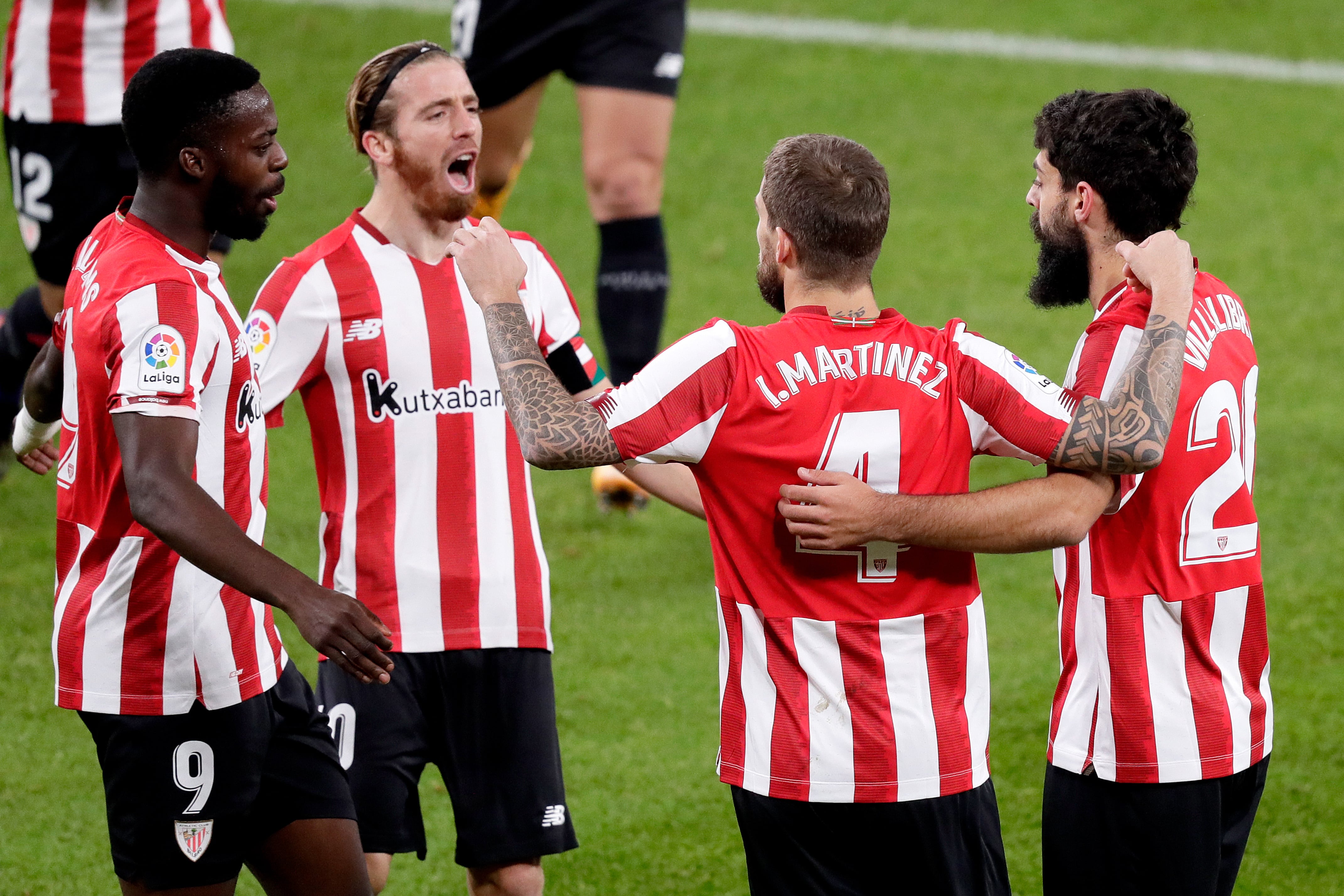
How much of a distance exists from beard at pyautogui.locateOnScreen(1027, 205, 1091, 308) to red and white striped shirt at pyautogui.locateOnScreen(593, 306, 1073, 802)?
14.4 inches

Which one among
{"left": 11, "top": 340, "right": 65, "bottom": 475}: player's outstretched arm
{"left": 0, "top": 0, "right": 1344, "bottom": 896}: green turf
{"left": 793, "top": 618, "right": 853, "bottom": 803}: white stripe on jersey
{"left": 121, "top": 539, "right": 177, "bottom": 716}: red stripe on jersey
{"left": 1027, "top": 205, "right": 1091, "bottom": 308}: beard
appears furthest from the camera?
{"left": 0, "top": 0, "right": 1344, "bottom": 896}: green turf

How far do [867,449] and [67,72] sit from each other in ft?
12.4

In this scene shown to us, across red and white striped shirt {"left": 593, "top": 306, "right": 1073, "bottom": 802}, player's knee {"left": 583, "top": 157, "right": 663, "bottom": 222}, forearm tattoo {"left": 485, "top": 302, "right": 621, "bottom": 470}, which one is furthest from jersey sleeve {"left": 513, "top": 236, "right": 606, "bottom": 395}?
player's knee {"left": 583, "top": 157, "right": 663, "bottom": 222}

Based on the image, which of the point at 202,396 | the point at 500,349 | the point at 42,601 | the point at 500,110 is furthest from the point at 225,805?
the point at 500,110

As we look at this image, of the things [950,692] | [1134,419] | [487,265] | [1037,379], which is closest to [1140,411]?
[1134,419]

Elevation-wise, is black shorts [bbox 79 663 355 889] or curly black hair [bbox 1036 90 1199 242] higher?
curly black hair [bbox 1036 90 1199 242]

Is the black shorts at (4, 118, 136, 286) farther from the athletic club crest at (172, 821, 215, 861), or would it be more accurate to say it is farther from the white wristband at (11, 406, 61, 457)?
the athletic club crest at (172, 821, 215, 861)

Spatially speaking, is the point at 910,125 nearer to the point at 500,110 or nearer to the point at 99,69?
the point at 500,110

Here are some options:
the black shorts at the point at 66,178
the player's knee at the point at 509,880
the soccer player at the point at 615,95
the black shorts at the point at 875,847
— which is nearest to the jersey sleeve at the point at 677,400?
the black shorts at the point at 875,847

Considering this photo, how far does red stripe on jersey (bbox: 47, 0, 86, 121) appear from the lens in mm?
5461

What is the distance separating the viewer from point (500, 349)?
2758 millimetres

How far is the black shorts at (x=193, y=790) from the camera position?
9.53 ft

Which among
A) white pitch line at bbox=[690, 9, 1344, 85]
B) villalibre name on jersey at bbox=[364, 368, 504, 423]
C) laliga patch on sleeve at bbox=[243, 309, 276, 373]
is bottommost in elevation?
villalibre name on jersey at bbox=[364, 368, 504, 423]

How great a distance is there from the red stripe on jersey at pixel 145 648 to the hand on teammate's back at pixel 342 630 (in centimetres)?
37
